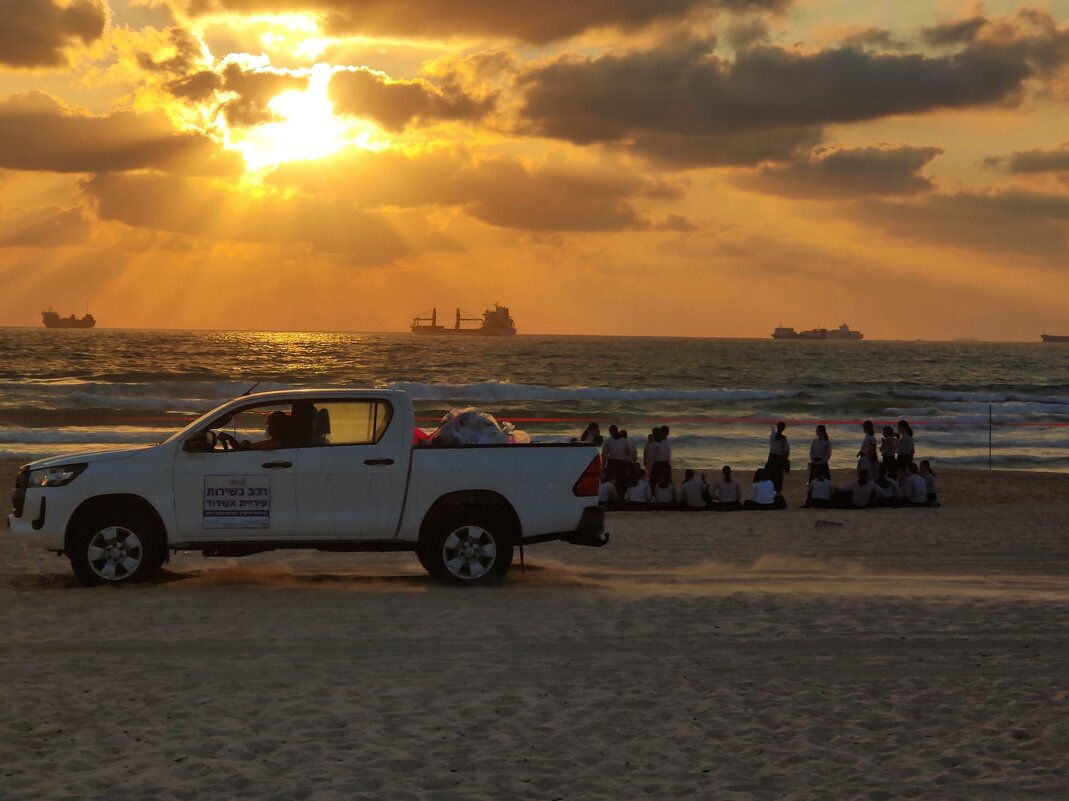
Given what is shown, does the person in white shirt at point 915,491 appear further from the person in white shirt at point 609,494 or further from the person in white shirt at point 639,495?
the person in white shirt at point 609,494

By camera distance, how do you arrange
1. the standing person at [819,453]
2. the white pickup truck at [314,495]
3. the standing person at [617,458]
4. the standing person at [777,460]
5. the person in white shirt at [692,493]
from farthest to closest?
the standing person at [819,453], the standing person at [777,460], the standing person at [617,458], the person in white shirt at [692,493], the white pickup truck at [314,495]

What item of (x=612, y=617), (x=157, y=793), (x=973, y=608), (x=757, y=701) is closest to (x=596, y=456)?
(x=612, y=617)

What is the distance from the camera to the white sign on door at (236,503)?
38.3 feet

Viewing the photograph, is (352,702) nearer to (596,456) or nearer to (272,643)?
(272,643)

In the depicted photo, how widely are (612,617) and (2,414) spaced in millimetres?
46681

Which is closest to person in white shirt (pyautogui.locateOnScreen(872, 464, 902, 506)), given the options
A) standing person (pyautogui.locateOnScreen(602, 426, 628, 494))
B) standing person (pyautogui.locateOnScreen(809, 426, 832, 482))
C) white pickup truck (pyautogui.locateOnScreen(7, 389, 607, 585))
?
standing person (pyautogui.locateOnScreen(809, 426, 832, 482))

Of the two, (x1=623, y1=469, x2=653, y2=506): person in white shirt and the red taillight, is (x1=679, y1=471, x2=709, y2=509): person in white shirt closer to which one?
(x1=623, y1=469, x2=653, y2=506): person in white shirt

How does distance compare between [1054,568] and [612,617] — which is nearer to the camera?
[612,617]

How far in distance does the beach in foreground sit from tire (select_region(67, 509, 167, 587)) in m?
0.28

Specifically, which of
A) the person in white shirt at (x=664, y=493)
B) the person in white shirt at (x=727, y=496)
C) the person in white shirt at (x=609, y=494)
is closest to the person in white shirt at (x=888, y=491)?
the person in white shirt at (x=727, y=496)

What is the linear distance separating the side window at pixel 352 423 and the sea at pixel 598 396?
4299 mm

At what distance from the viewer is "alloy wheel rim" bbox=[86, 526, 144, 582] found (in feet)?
38.3

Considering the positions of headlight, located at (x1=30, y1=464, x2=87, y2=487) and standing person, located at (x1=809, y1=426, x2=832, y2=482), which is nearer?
headlight, located at (x1=30, y1=464, x2=87, y2=487)

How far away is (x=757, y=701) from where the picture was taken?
7.74 meters
